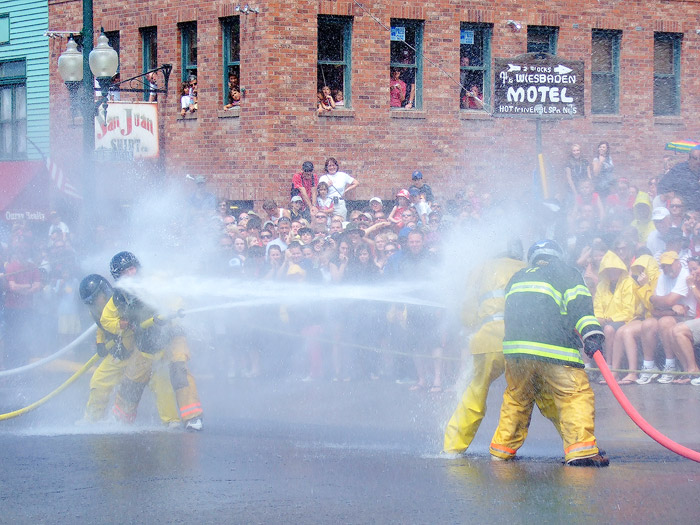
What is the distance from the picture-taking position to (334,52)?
17.9 m

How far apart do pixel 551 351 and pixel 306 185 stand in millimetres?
9859

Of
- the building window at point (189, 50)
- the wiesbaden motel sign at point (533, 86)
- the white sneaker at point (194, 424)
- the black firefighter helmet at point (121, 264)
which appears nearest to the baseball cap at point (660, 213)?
the wiesbaden motel sign at point (533, 86)

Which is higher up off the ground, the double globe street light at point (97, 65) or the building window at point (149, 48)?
A: the building window at point (149, 48)

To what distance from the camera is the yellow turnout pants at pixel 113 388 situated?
8.86 metres

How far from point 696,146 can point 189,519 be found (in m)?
10.1

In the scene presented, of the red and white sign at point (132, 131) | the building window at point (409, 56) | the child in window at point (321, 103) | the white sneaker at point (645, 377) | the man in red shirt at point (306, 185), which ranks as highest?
the building window at point (409, 56)

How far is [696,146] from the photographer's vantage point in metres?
13.8

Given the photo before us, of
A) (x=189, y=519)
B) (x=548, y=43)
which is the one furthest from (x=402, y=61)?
(x=189, y=519)

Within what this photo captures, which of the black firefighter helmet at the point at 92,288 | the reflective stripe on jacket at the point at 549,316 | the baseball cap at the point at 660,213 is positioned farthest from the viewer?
the baseball cap at the point at 660,213

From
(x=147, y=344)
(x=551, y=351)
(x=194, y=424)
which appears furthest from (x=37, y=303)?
(x=551, y=351)

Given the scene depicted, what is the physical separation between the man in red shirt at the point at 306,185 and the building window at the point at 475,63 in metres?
3.61

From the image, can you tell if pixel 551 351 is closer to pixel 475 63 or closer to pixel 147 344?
pixel 147 344

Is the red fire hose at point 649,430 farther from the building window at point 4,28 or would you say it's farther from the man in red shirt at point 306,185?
the building window at point 4,28

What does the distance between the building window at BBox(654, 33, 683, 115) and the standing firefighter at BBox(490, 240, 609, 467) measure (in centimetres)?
1361
